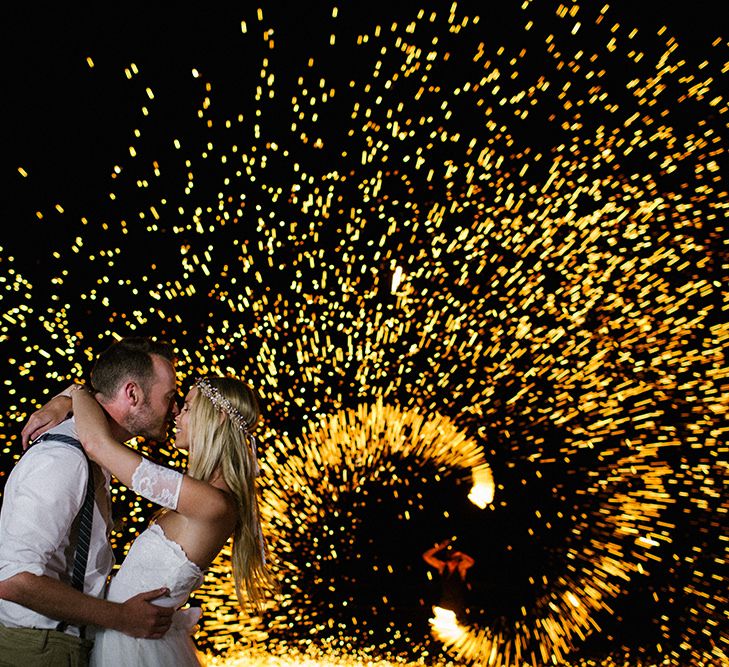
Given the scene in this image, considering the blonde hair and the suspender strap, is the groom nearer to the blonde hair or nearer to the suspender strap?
the suspender strap

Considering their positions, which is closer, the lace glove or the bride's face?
the lace glove

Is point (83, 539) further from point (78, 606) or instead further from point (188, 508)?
point (188, 508)

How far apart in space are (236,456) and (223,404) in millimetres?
173

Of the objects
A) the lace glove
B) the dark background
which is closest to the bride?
the lace glove

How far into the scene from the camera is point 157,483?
213 centimetres

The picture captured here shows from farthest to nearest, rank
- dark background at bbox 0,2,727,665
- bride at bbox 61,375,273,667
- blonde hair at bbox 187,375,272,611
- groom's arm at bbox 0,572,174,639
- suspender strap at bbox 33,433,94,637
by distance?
1. dark background at bbox 0,2,727,665
2. blonde hair at bbox 187,375,272,611
3. bride at bbox 61,375,273,667
4. suspender strap at bbox 33,433,94,637
5. groom's arm at bbox 0,572,174,639

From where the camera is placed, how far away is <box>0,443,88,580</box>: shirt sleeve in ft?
6.06

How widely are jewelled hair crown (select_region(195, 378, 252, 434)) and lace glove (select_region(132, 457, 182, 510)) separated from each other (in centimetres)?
33

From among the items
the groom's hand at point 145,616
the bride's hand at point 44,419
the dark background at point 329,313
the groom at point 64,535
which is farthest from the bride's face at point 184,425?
the dark background at point 329,313

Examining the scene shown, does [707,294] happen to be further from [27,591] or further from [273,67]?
[27,591]

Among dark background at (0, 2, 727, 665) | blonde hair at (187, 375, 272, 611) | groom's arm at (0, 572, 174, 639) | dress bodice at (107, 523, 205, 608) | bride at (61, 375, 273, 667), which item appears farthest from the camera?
dark background at (0, 2, 727, 665)

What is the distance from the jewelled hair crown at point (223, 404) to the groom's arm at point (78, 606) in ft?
1.95

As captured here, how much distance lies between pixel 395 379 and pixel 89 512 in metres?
5.44

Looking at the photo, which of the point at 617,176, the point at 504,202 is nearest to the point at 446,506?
the point at 504,202
